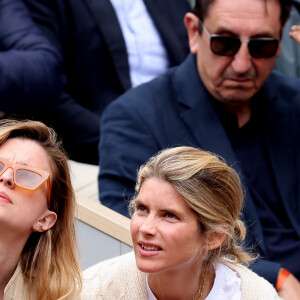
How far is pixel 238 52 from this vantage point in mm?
3240

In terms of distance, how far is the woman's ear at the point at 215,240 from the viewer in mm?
2492

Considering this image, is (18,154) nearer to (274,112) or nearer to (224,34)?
(224,34)

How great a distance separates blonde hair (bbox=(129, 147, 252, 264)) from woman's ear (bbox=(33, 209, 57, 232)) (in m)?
0.26

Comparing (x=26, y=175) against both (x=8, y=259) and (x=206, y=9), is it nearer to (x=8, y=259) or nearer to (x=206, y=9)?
(x=8, y=259)

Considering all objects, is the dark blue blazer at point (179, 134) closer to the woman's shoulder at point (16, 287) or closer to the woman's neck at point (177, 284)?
the woman's neck at point (177, 284)

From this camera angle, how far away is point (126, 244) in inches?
118

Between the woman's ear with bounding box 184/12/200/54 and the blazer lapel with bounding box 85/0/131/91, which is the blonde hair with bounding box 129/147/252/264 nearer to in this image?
the woman's ear with bounding box 184/12/200/54

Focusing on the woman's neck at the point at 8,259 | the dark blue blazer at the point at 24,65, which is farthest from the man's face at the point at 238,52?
the woman's neck at the point at 8,259

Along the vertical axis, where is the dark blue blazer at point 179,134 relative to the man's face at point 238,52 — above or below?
below

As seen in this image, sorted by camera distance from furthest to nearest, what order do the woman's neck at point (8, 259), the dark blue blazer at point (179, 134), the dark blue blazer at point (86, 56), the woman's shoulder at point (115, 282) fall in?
the dark blue blazer at point (86, 56) → the dark blue blazer at point (179, 134) → the woman's shoulder at point (115, 282) → the woman's neck at point (8, 259)

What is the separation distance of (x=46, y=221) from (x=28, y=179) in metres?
0.16

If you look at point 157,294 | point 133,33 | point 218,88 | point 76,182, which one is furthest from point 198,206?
point 133,33

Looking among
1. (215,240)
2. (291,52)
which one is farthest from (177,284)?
(291,52)

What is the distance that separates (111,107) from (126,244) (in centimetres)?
60
